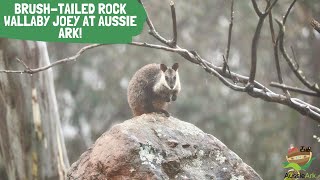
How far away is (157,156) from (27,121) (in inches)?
133

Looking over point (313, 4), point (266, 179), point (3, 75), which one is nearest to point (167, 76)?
point (3, 75)

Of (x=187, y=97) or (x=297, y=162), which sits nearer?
(x=297, y=162)

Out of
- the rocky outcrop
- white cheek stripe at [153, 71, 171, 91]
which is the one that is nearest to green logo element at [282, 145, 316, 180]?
the rocky outcrop

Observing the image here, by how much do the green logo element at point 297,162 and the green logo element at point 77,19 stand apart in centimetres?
197

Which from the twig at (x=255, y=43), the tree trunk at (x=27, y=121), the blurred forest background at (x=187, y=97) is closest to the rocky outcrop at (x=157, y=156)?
the twig at (x=255, y=43)

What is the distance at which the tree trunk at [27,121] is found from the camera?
25.3 feet

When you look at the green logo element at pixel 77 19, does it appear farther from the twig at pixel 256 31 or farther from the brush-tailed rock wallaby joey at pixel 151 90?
the twig at pixel 256 31

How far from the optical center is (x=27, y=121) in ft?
25.4

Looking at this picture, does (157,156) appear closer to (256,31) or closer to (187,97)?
(256,31)

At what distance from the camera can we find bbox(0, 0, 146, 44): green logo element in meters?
5.52

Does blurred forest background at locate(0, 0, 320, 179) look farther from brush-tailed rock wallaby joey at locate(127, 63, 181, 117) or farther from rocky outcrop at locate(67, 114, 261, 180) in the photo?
rocky outcrop at locate(67, 114, 261, 180)

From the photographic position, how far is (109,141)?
500 cm

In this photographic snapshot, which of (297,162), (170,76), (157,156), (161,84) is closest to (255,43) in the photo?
(297,162)

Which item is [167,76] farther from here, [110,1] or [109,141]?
[109,141]
